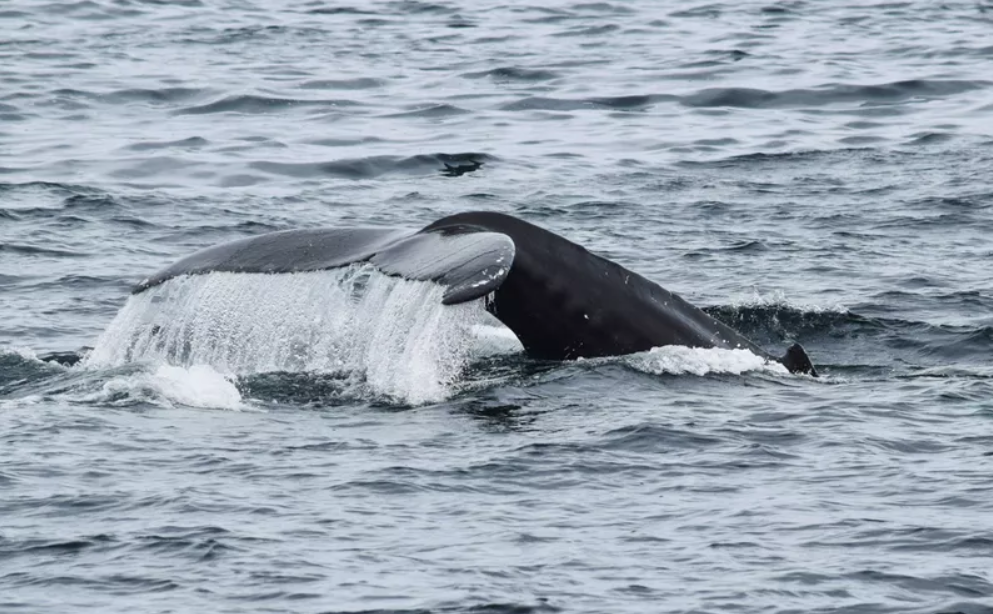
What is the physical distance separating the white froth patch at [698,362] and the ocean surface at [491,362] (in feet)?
0.06

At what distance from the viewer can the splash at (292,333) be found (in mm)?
9227

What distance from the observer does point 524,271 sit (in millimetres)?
9258

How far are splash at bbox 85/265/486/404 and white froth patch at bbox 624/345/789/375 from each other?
95 centimetres

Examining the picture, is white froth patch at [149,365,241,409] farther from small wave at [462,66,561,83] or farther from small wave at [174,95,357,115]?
small wave at [462,66,561,83]

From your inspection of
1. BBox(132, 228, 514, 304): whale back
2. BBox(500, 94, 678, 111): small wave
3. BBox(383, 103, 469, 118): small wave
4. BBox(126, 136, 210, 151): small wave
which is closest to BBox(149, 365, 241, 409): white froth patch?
BBox(132, 228, 514, 304): whale back

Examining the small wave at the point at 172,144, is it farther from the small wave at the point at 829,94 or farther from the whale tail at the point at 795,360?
the whale tail at the point at 795,360

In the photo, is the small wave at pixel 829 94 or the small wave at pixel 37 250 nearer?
the small wave at pixel 37 250

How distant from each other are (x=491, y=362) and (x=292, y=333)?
1120 mm

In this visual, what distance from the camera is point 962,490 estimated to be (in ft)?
27.1

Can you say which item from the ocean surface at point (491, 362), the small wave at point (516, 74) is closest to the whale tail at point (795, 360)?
the ocean surface at point (491, 362)

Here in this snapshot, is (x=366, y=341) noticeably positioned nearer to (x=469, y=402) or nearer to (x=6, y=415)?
(x=469, y=402)

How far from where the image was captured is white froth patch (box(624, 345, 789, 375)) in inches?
391

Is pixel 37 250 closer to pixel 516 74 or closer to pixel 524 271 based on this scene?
pixel 524 271

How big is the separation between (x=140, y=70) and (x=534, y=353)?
16.1 meters
